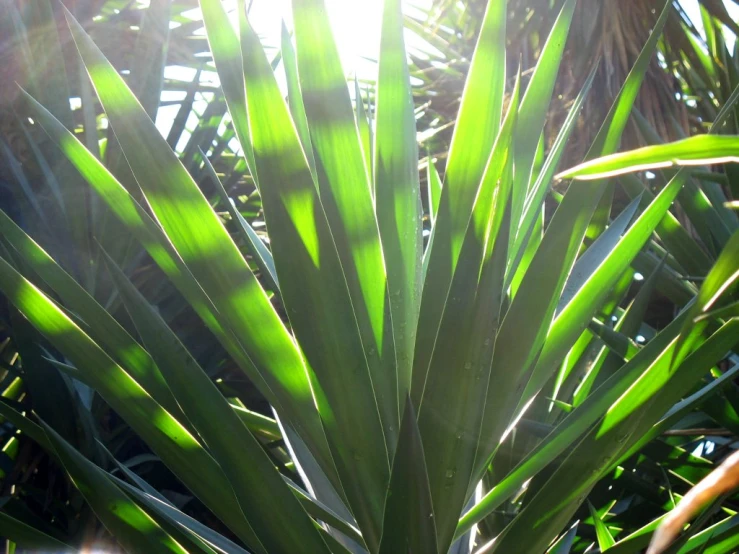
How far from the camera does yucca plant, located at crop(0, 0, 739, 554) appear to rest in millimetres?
559

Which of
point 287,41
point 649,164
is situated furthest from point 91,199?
point 649,164

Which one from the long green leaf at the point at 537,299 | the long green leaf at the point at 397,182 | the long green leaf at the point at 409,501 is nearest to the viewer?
the long green leaf at the point at 409,501

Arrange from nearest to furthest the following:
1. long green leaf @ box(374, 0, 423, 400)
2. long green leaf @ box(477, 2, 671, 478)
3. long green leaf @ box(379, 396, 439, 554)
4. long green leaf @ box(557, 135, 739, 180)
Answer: long green leaf @ box(557, 135, 739, 180), long green leaf @ box(379, 396, 439, 554), long green leaf @ box(477, 2, 671, 478), long green leaf @ box(374, 0, 423, 400)

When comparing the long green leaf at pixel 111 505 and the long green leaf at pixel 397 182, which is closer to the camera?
the long green leaf at pixel 111 505

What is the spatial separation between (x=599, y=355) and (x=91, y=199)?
113 centimetres

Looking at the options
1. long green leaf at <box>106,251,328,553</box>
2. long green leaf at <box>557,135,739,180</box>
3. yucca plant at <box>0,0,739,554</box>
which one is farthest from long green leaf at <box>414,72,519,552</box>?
long green leaf at <box>557,135,739,180</box>

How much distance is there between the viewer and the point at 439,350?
21.4 inches

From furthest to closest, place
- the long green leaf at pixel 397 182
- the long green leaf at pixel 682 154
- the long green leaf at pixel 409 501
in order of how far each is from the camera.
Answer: the long green leaf at pixel 397 182, the long green leaf at pixel 409 501, the long green leaf at pixel 682 154

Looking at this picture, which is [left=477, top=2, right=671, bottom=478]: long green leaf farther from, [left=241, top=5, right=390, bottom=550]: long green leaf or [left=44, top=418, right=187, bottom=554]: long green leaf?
[left=44, top=418, right=187, bottom=554]: long green leaf

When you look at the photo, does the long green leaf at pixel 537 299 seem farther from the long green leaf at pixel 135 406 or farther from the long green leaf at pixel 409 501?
the long green leaf at pixel 135 406

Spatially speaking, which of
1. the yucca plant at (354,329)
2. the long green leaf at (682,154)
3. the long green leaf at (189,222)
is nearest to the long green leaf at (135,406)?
the yucca plant at (354,329)

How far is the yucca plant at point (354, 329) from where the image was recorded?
56 centimetres

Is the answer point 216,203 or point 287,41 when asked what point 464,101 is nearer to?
point 287,41

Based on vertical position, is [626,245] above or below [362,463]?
above
